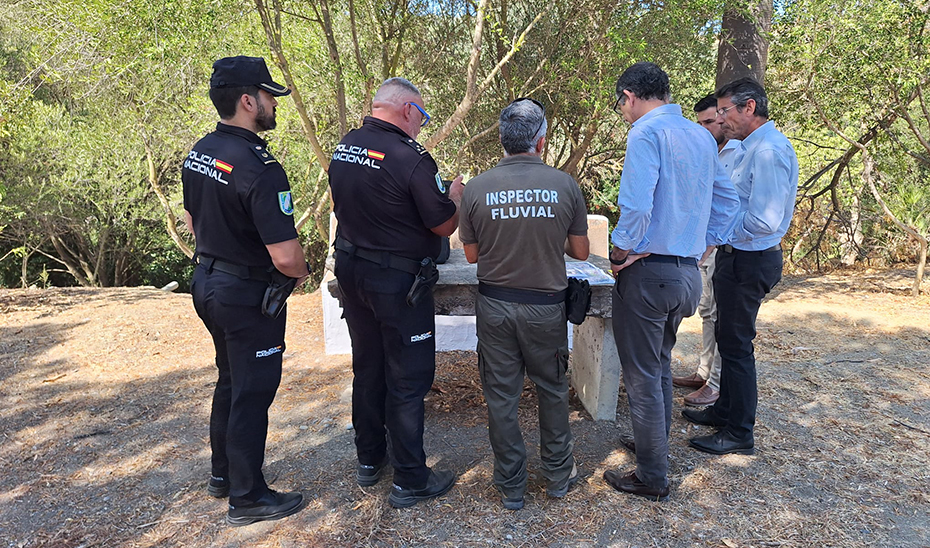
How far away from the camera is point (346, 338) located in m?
6.04

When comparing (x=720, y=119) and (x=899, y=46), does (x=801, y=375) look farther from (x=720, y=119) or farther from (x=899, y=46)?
(x=899, y=46)

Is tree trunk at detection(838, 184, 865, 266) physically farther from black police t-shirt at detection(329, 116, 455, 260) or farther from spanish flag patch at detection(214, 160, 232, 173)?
spanish flag patch at detection(214, 160, 232, 173)

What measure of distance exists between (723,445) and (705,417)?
40 centimetres

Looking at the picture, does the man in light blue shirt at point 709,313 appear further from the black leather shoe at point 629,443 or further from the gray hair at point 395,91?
the gray hair at point 395,91

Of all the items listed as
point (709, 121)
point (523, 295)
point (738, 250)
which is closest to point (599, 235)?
point (709, 121)

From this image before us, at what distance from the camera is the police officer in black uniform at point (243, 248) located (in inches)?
108

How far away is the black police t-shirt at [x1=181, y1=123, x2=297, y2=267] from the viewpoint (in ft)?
8.94

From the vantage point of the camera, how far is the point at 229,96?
283 cm

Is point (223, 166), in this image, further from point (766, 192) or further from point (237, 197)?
point (766, 192)

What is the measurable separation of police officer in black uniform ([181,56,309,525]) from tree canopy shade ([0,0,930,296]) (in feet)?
11.0

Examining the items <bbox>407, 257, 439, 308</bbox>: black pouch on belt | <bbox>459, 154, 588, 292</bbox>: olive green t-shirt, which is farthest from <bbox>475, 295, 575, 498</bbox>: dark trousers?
<bbox>407, 257, 439, 308</bbox>: black pouch on belt

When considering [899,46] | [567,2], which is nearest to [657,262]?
[567,2]

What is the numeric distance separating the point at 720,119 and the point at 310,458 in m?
3.38

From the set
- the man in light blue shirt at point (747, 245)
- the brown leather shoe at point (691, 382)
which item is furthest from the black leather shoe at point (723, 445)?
the brown leather shoe at point (691, 382)
